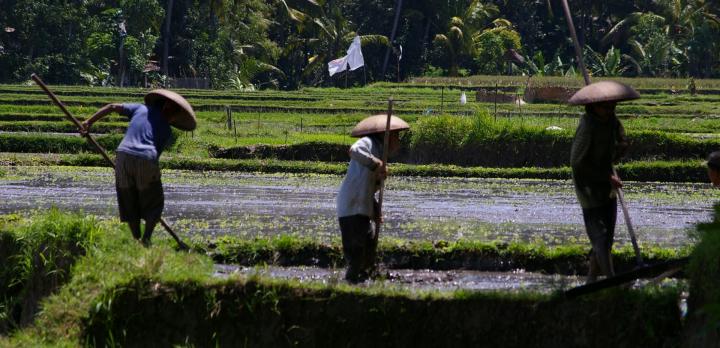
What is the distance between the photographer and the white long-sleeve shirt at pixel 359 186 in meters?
6.95

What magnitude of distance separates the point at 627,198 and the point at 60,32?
32.4 m

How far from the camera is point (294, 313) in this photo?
5941mm

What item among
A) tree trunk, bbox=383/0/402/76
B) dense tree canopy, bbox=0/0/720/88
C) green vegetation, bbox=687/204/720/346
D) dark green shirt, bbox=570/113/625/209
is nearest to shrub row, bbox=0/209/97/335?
dark green shirt, bbox=570/113/625/209

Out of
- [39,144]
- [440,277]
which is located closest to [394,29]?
[39,144]

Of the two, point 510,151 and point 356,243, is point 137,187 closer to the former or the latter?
point 356,243

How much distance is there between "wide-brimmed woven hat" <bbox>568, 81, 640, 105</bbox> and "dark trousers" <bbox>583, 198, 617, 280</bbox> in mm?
652

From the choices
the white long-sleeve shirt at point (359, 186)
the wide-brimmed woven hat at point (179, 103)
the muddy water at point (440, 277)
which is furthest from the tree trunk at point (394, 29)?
the white long-sleeve shirt at point (359, 186)

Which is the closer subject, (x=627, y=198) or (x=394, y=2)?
(x=627, y=198)

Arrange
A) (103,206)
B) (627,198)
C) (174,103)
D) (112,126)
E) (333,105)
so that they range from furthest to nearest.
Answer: (333,105)
(112,126)
(627,198)
(103,206)
(174,103)

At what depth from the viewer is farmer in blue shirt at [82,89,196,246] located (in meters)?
7.38

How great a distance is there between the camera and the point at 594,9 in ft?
162

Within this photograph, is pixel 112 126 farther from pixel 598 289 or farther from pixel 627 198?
pixel 598 289

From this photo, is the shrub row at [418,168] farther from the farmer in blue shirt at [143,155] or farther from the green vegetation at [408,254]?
the farmer in blue shirt at [143,155]

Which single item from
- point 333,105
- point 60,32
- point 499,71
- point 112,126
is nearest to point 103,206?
point 112,126
